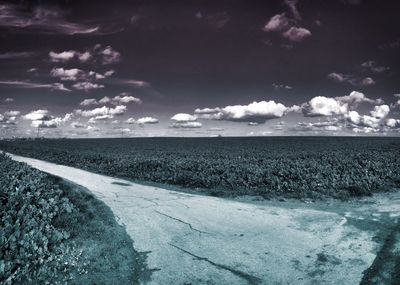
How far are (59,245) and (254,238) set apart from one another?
4.33m

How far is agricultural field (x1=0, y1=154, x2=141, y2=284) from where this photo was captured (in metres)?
5.70

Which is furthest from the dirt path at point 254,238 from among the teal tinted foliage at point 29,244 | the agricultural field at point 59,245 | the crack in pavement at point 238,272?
the teal tinted foliage at point 29,244

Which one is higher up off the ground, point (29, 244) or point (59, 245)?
point (29, 244)

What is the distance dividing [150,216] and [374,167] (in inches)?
536

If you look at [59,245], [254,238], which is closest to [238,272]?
[254,238]

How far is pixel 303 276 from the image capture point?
5.89 meters

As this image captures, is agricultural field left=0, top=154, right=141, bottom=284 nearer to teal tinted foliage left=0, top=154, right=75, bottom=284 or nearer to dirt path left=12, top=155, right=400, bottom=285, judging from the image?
teal tinted foliage left=0, top=154, right=75, bottom=284

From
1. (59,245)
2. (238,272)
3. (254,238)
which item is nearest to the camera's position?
(238,272)

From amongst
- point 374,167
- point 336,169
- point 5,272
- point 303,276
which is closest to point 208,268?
point 303,276

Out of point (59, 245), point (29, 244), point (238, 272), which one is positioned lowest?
point (238, 272)

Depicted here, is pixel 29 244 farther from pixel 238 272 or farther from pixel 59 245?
pixel 238 272

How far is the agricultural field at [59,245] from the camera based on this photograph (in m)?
5.70

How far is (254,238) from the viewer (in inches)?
306

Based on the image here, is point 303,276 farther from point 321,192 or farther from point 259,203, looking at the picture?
point 321,192
